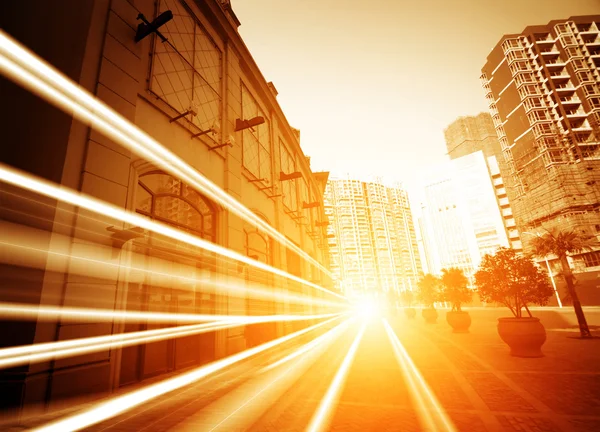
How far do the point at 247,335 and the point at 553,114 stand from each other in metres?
78.9

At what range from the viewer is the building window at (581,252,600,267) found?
4141 cm

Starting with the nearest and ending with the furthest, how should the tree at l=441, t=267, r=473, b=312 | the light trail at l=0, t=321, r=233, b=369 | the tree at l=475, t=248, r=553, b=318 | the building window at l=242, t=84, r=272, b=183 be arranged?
the light trail at l=0, t=321, r=233, b=369 → the tree at l=475, t=248, r=553, b=318 → the building window at l=242, t=84, r=272, b=183 → the tree at l=441, t=267, r=473, b=312

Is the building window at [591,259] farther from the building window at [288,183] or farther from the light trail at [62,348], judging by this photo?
the light trail at [62,348]

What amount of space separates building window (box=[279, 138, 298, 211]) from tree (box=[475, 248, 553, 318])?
12.2m

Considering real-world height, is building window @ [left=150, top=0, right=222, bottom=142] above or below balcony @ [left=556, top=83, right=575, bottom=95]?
below

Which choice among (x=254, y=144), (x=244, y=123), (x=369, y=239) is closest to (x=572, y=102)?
(x=369, y=239)

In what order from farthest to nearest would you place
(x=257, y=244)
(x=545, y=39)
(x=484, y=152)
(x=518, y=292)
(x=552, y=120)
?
1. (x=484, y=152)
2. (x=545, y=39)
3. (x=552, y=120)
4. (x=257, y=244)
5. (x=518, y=292)

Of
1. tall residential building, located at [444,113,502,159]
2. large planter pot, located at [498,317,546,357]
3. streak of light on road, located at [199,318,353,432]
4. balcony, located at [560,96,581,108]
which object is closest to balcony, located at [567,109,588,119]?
balcony, located at [560,96,581,108]

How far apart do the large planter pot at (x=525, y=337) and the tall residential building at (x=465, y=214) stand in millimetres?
74106

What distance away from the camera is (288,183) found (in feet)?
68.3

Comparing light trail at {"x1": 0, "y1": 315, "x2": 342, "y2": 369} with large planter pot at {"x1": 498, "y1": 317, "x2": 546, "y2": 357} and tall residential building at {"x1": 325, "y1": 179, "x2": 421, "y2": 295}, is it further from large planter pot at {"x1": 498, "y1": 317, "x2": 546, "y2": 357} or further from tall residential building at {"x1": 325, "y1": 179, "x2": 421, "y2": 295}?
tall residential building at {"x1": 325, "y1": 179, "x2": 421, "y2": 295}

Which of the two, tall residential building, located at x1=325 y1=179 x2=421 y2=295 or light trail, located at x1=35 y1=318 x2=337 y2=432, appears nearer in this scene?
light trail, located at x1=35 y1=318 x2=337 y2=432

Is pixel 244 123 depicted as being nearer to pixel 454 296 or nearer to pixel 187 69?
pixel 187 69

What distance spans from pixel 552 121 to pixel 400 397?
256ft
